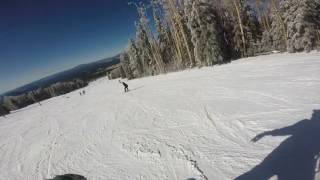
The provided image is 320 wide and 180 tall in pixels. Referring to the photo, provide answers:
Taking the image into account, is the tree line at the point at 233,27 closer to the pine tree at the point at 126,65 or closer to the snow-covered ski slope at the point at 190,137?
the snow-covered ski slope at the point at 190,137

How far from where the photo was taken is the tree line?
20.4m

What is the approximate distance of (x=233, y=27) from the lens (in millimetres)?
31250

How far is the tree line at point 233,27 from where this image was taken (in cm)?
2038

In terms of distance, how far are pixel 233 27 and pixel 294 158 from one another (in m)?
27.9

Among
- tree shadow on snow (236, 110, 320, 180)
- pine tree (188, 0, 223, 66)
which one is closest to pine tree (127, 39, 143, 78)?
pine tree (188, 0, 223, 66)

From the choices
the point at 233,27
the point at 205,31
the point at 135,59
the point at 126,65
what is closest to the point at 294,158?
the point at 205,31

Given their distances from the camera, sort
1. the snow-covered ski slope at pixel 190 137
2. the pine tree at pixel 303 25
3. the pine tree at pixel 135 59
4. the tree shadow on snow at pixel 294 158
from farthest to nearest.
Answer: the pine tree at pixel 135 59 → the pine tree at pixel 303 25 → the snow-covered ski slope at pixel 190 137 → the tree shadow on snow at pixel 294 158

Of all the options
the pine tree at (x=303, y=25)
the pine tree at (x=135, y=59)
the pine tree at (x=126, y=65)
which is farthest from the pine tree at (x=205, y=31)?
the pine tree at (x=126, y=65)

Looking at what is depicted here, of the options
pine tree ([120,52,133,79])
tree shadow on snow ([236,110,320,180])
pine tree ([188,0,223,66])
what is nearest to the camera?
tree shadow on snow ([236,110,320,180])

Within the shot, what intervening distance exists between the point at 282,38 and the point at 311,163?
2516 centimetres

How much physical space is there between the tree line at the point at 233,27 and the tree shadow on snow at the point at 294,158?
15.5m

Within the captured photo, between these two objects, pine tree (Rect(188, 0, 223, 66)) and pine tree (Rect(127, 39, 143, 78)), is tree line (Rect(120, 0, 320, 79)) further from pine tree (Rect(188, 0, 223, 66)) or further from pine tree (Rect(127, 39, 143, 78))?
pine tree (Rect(127, 39, 143, 78))

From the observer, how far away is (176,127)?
1041 cm

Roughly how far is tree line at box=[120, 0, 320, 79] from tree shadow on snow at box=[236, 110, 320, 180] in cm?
1549
